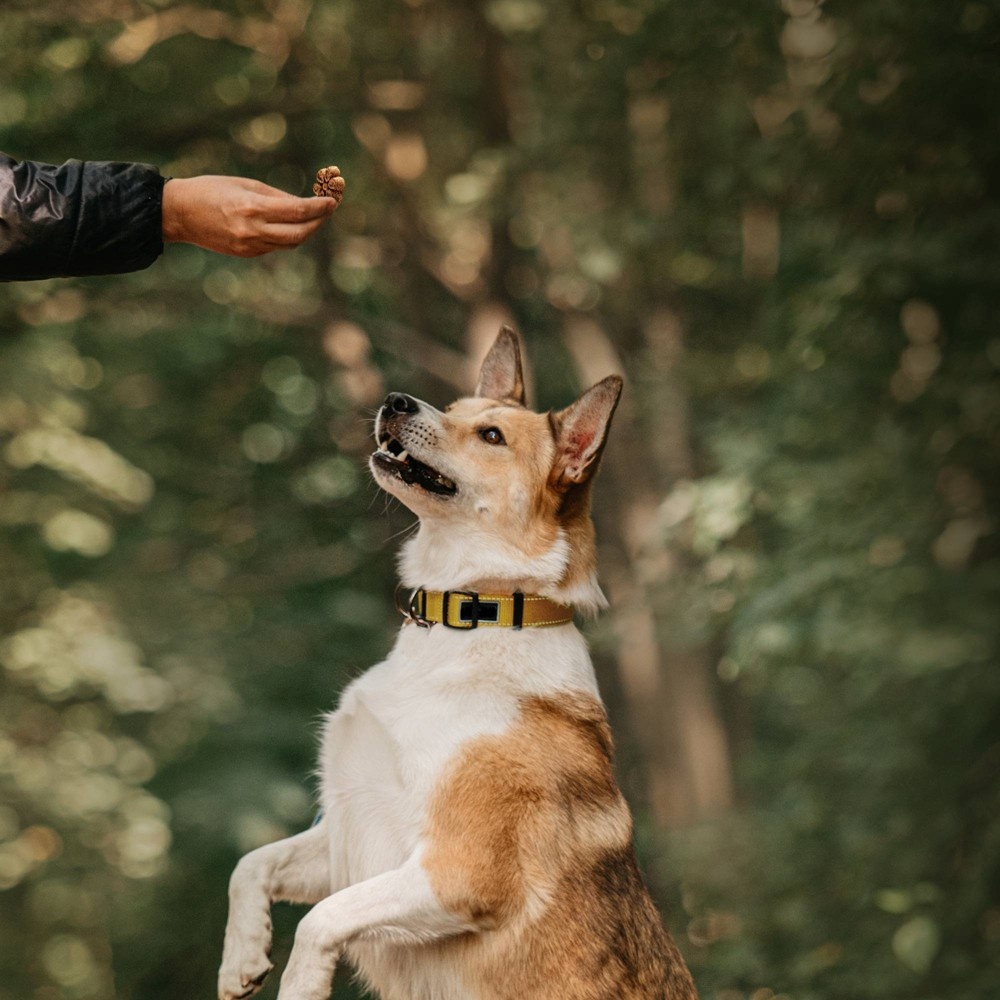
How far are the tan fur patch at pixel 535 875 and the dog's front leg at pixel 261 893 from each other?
1.38 ft

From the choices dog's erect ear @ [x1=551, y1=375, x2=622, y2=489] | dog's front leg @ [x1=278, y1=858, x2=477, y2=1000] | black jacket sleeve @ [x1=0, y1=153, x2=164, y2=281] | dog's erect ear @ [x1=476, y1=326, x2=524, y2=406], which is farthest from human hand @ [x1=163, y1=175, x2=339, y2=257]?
dog's erect ear @ [x1=476, y1=326, x2=524, y2=406]

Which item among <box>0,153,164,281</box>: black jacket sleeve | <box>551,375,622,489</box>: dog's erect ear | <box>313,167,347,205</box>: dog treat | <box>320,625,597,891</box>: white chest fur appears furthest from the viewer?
<box>551,375,622,489</box>: dog's erect ear

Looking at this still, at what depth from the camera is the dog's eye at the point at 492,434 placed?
3.60 m

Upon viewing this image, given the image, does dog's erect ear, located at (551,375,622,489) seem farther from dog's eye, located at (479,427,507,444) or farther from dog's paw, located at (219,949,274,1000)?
dog's paw, located at (219,949,274,1000)

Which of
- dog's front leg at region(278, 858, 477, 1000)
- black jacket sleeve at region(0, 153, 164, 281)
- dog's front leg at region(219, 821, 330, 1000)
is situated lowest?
dog's front leg at region(219, 821, 330, 1000)

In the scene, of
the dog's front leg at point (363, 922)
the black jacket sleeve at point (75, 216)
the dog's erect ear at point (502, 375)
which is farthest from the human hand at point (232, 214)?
the dog's erect ear at point (502, 375)

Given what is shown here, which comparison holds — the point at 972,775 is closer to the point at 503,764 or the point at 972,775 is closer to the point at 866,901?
the point at 866,901

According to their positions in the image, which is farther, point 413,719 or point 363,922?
point 413,719

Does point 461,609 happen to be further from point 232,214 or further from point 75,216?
point 75,216

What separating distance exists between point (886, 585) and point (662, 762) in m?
2.86

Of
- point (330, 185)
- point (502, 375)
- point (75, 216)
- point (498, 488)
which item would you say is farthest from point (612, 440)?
point (75, 216)

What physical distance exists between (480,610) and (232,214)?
1155 mm

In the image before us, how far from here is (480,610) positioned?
310cm

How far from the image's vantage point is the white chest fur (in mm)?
2871
